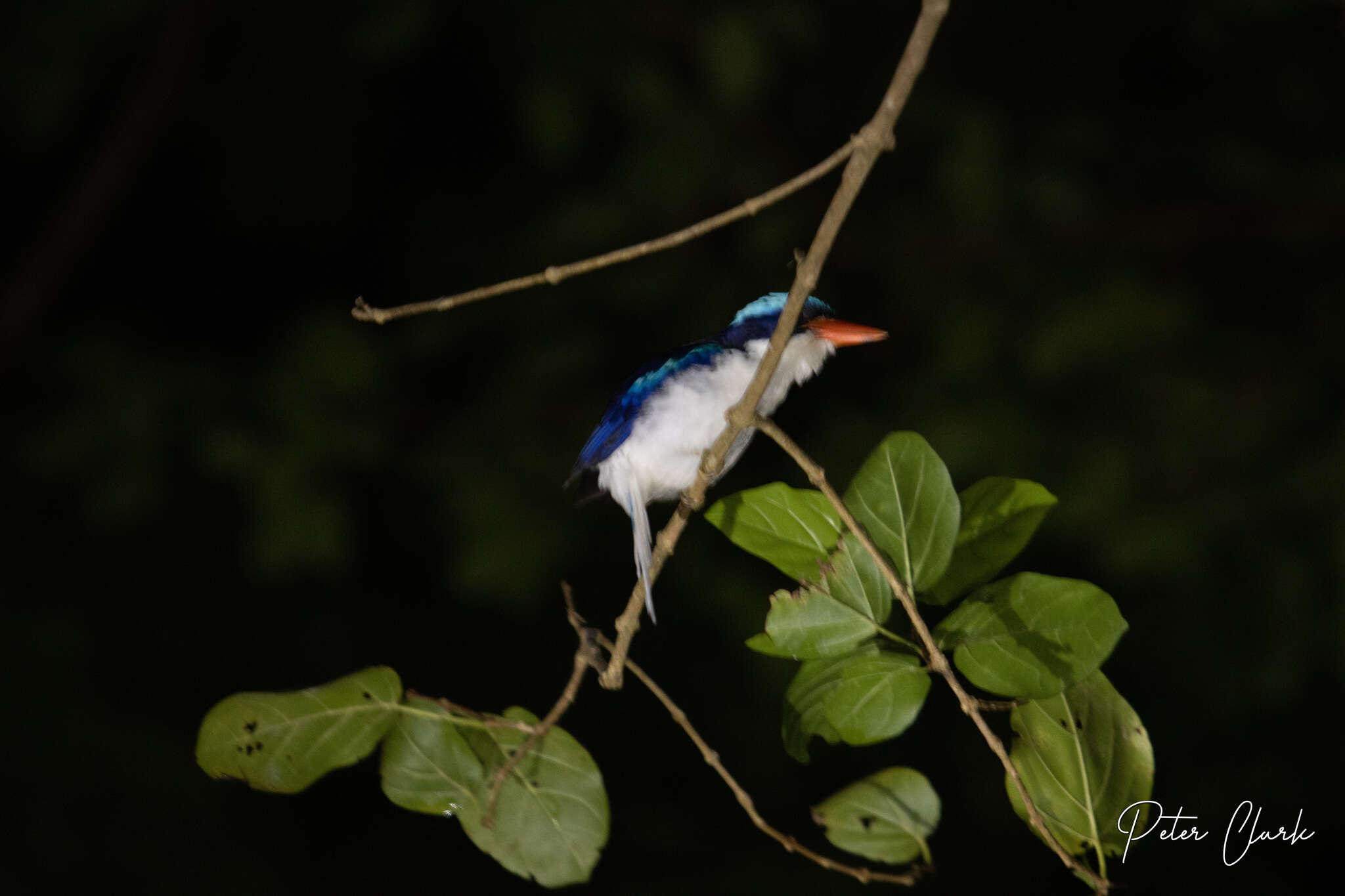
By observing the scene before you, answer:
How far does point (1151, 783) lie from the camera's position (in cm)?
91

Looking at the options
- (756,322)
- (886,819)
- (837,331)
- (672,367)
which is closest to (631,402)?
(672,367)

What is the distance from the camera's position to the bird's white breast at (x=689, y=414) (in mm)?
1306

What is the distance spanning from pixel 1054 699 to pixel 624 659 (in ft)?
1.19

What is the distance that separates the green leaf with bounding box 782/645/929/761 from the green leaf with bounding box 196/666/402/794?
35 centimetres

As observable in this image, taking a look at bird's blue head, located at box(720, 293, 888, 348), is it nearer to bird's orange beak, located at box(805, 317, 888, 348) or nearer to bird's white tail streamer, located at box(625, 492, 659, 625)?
bird's orange beak, located at box(805, 317, 888, 348)

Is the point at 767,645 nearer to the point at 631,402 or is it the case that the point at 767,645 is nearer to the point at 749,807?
the point at 749,807

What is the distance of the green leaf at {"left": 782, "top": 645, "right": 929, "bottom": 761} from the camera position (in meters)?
0.84

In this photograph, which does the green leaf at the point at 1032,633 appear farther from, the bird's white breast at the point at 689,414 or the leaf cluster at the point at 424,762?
the bird's white breast at the point at 689,414

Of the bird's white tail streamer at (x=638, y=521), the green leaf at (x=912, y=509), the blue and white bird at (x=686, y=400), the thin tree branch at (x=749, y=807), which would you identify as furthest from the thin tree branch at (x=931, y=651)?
the bird's white tail streamer at (x=638, y=521)

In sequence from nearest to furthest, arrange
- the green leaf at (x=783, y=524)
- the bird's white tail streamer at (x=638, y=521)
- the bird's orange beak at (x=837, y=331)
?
the green leaf at (x=783, y=524) < the bird's orange beak at (x=837, y=331) < the bird's white tail streamer at (x=638, y=521)

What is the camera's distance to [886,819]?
97 cm

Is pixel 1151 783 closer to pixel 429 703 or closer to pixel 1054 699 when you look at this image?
pixel 1054 699

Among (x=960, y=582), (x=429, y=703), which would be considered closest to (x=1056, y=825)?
(x=960, y=582)

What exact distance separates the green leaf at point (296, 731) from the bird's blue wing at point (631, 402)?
0.48 metres
